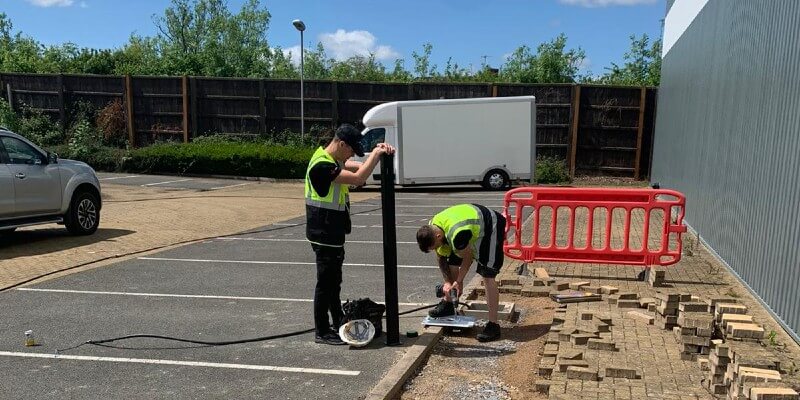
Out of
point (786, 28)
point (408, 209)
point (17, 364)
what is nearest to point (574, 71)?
point (408, 209)

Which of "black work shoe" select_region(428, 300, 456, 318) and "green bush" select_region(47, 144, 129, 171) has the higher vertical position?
"green bush" select_region(47, 144, 129, 171)

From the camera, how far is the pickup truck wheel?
1098cm

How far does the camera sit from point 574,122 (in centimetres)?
2292

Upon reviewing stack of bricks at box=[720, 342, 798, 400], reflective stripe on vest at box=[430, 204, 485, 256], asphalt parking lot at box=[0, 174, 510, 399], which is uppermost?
reflective stripe on vest at box=[430, 204, 485, 256]

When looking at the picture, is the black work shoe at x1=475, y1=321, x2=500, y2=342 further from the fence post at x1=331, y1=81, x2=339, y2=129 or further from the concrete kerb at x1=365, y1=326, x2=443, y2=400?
the fence post at x1=331, y1=81, x2=339, y2=129

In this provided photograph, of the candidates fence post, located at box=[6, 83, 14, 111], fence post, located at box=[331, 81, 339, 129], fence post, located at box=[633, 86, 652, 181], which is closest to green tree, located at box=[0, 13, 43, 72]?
fence post, located at box=[6, 83, 14, 111]

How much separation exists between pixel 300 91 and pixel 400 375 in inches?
842

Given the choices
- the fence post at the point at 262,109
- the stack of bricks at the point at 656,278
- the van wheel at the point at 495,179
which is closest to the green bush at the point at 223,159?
the fence post at the point at 262,109

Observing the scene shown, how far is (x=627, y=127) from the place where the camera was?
22.8 m

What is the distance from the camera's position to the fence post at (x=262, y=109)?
25.1 m

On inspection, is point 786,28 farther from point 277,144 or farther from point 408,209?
point 277,144

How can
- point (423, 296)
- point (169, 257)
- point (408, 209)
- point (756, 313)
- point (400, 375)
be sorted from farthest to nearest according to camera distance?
point (408, 209), point (169, 257), point (423, 296), point (756, 313), point (400, 375)

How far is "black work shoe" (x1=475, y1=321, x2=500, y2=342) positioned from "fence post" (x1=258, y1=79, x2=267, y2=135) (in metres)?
21.0

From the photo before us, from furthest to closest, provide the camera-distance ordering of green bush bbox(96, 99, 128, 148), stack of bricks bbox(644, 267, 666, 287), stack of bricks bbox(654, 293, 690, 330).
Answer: green bush bbox(96, 99, 128, 148)
stack of bricks bbox(644, 267, 666, 287)
stack of bricks bbox(654, 293, 690, 330)
